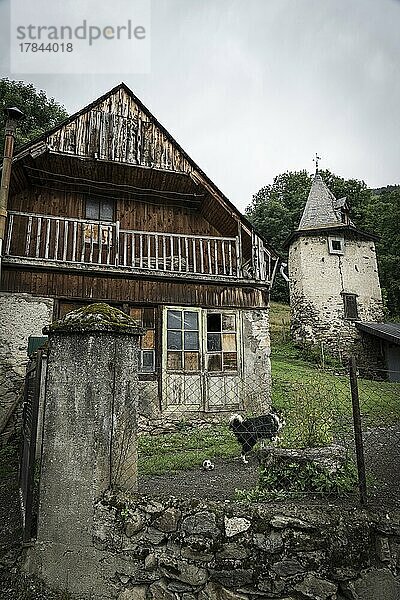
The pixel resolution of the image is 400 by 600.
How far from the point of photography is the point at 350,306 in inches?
910

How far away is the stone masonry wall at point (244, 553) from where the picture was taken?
3.36 meters

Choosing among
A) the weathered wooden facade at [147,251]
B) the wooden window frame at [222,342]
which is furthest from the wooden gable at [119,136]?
the wooden window frame at [222,342]

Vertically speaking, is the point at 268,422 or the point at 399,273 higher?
the point at 399,273

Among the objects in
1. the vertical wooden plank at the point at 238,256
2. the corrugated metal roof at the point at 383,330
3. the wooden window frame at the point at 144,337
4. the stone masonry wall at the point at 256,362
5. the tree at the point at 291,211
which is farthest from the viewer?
the tree at the point at 291,211

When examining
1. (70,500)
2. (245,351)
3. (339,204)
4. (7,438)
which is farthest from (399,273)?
(70,500)

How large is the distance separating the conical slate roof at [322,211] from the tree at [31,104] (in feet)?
56.8

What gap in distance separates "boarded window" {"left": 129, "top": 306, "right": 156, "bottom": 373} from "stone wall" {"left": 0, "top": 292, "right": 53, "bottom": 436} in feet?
6.49

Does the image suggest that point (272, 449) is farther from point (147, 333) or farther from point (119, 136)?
point (119, 136)

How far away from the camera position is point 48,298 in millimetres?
9148

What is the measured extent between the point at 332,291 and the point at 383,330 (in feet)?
12.9

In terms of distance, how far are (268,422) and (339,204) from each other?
21585 mm

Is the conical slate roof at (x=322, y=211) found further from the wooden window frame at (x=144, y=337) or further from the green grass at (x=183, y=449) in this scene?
the green grass at (x=183, y=449)

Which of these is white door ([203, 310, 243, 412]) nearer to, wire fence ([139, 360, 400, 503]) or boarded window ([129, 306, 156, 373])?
wire fence ([139, 360, 400, 503])

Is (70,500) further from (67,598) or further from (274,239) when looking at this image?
(274,239)
